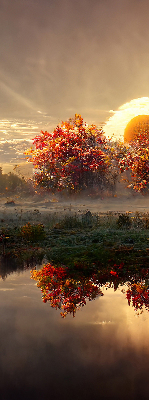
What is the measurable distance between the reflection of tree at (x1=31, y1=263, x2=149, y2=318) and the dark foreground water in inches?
14.1

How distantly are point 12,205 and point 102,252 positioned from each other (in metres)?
16.2

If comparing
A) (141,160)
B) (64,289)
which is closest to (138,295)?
(64,289)

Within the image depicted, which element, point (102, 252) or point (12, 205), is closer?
point (102, 252)

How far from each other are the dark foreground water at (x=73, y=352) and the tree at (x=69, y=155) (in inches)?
651

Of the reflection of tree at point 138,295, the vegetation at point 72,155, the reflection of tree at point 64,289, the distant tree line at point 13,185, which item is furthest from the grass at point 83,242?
the distant tree line at point 13,185

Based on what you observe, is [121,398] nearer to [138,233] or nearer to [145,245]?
[145,245]

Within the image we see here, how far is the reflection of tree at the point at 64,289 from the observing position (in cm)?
756

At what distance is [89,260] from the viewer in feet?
39.6

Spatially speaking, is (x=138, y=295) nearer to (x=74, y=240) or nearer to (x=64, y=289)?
(x=64, y=289)

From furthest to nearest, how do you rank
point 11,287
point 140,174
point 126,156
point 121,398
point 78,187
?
point 78,187
point 126,156
point 140,174
point 11,287
point 121,398

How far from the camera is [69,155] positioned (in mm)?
23625

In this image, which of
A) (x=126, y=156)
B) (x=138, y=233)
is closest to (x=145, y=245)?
(x=138, y=233)

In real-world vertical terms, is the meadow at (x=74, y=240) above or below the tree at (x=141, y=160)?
below

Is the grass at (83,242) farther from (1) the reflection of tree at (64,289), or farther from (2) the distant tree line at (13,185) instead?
(2) the distant tree line at (13,185)
